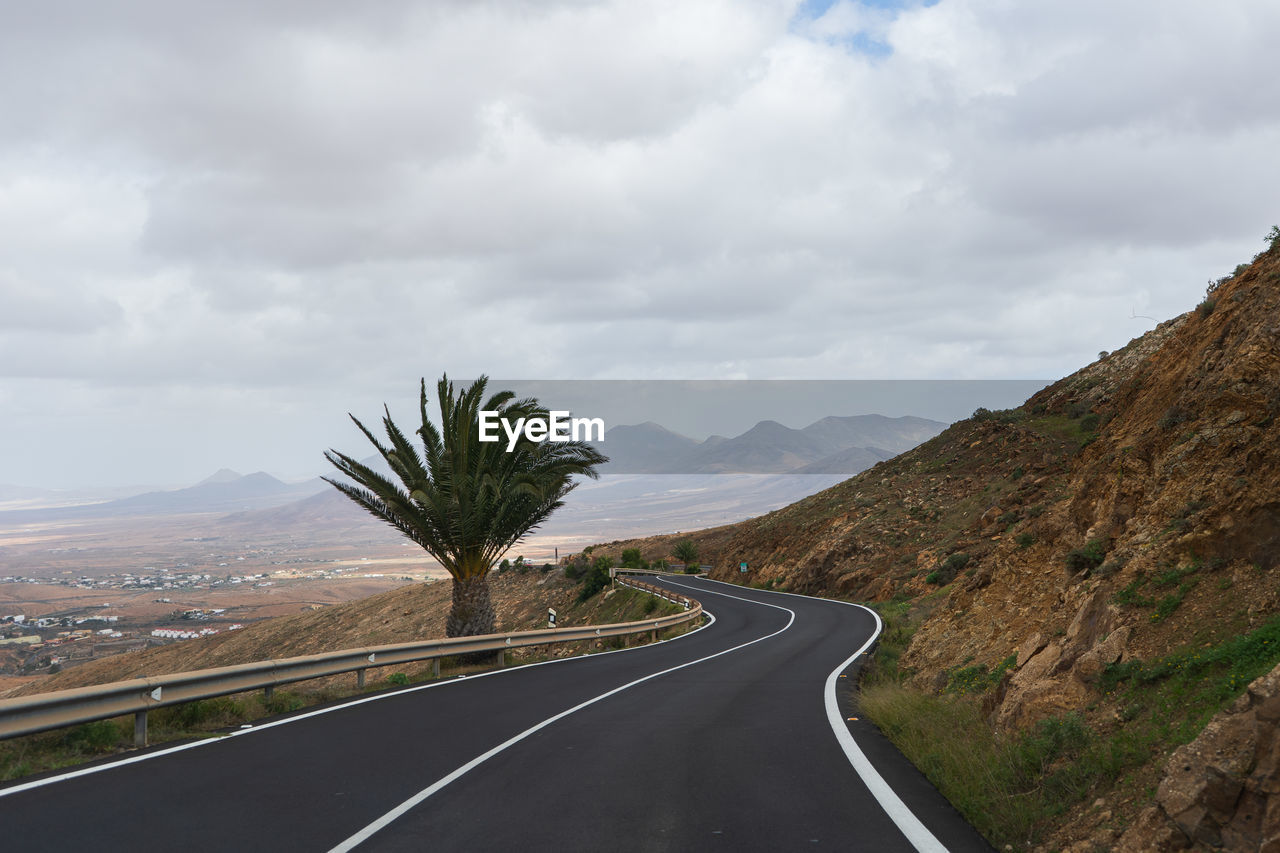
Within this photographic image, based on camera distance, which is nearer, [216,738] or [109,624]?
[216,738]

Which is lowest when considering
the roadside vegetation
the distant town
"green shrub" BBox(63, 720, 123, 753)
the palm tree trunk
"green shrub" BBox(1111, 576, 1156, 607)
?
the distant town

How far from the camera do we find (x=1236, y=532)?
7480mm

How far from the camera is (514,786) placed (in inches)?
269

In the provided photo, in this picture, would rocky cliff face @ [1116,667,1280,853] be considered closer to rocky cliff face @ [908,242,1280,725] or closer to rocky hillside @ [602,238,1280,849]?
rocky hillside @ [602,238,1280,849]

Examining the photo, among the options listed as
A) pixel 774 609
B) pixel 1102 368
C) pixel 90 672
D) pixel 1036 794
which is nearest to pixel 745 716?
pixel 1036 794

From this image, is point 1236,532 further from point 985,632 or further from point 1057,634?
point 985,632

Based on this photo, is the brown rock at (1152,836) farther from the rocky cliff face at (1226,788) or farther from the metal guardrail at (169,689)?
the metal guardrail at (169,689)

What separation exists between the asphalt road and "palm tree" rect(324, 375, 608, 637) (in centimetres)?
814

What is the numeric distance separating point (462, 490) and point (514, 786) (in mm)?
13401

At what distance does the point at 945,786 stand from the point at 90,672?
60.7 m

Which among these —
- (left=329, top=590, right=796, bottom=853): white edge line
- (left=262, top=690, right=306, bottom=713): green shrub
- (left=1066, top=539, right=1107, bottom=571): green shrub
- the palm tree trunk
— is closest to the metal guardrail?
(left=262, top=690, right=306, bottom=713): green shrub

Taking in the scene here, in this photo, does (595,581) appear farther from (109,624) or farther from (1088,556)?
(109,624)

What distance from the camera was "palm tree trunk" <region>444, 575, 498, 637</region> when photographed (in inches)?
797

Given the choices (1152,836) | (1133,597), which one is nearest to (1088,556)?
(1133,597)
